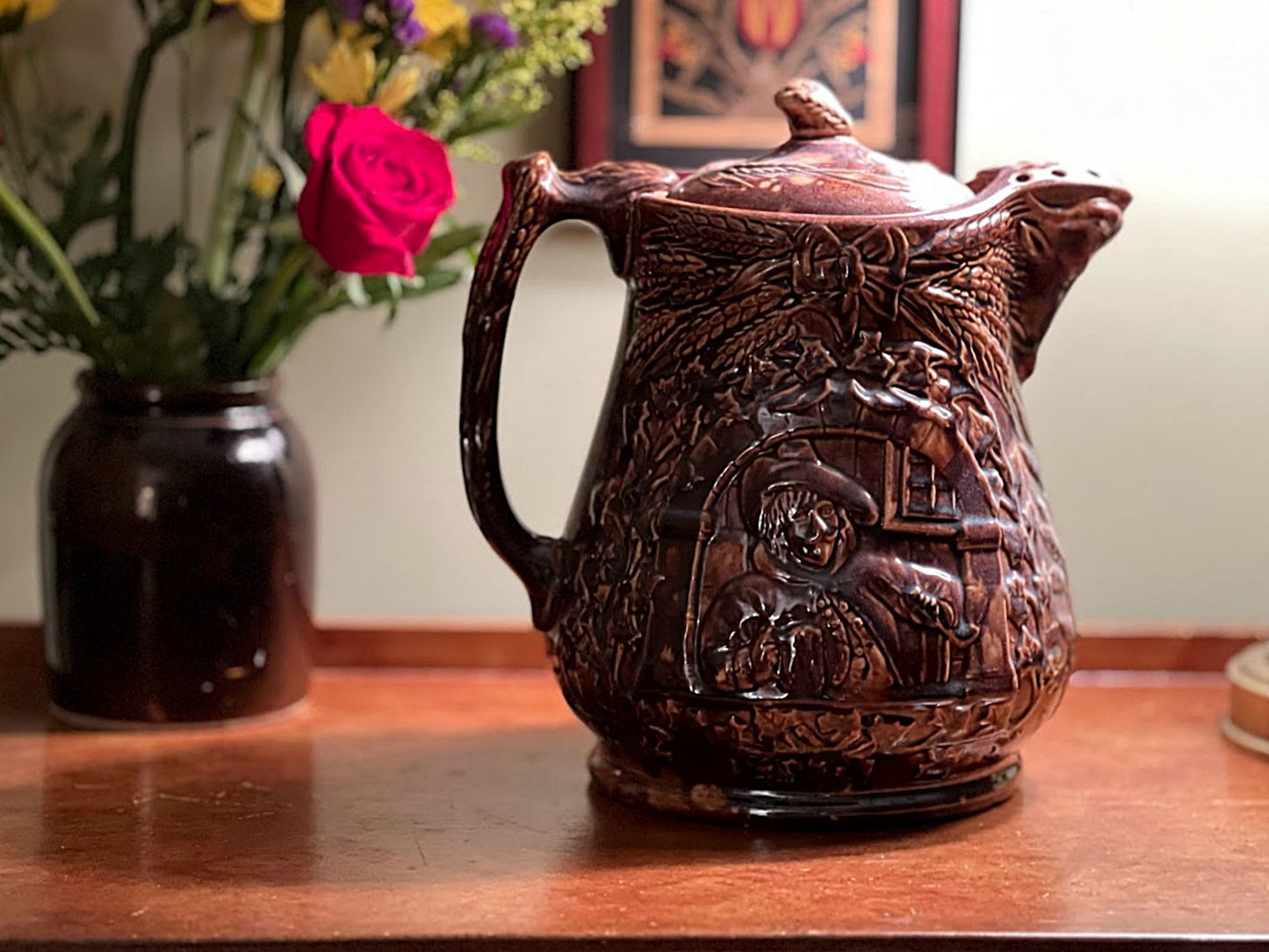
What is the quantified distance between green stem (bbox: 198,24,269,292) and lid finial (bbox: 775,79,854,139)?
0.33m

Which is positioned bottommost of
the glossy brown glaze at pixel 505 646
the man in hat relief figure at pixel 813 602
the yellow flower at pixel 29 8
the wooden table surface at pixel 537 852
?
the glossy brown glaze at pixel 505 646

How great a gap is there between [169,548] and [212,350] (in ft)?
0.38

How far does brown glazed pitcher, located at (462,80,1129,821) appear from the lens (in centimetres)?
72

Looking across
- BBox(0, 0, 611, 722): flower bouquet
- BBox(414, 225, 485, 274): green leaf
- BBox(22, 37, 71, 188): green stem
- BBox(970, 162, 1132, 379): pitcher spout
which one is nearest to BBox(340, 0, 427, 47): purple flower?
BBox(0, 0, 611, 722): flower bouquet

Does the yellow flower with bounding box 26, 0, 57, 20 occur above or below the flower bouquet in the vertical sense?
above

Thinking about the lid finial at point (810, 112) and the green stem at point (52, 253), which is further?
the green stem at point (52, 253)

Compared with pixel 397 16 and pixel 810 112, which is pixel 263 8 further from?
pixel 810 112

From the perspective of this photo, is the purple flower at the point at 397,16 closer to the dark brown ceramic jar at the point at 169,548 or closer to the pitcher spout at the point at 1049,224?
the dark brown ceramic jar at the point at 169,548

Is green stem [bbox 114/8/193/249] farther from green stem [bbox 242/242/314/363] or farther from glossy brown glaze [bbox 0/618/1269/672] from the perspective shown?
glossy brown glaze [bbox 0/618/1269/672]

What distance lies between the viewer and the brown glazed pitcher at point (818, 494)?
718 millimetres

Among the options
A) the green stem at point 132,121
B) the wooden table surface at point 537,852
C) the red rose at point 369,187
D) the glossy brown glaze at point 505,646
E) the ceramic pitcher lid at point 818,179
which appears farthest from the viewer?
the glossy brown glaze at point 505,646

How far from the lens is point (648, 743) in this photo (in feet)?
2.49

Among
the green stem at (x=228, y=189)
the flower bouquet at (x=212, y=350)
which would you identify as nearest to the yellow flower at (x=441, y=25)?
the flower bouquet at (x=212, y=350)

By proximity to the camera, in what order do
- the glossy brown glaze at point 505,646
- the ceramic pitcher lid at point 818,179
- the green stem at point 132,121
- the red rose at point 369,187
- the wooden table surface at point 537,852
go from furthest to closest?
the glossy brown glaze at point 505,646, the green stem at point 132,121, the red rose at point 369,187, the ceramic pitcher lid at point 818,179, the wooden table surface at point 537,852
